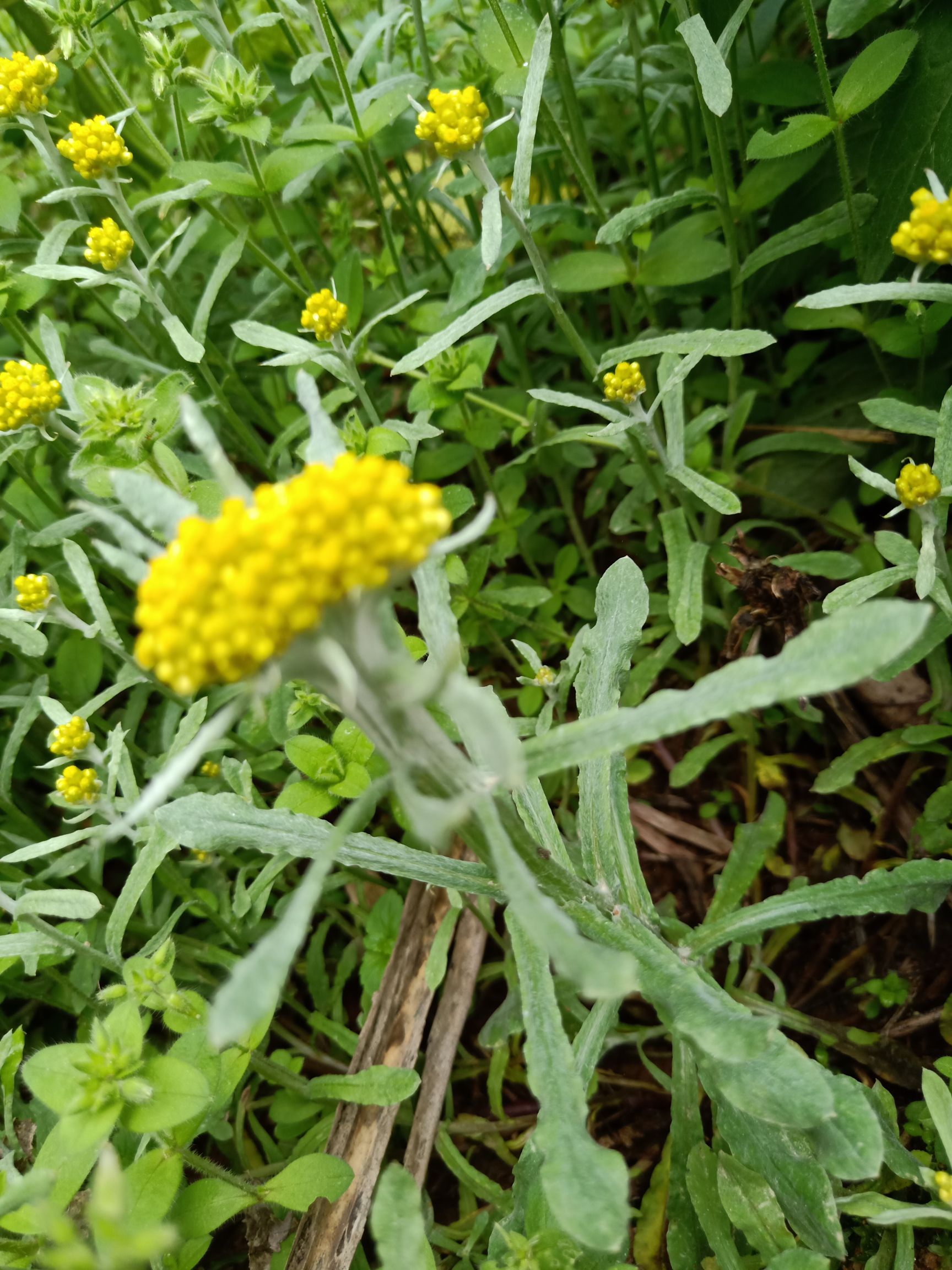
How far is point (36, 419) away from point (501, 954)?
1.76 meters

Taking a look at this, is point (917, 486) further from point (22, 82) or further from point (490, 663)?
point (22, 82)

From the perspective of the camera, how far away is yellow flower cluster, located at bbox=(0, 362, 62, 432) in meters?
2.19

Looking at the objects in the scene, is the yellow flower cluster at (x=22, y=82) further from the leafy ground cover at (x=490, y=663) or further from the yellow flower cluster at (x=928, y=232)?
the yellow flower cluster at (x=928, y=232)

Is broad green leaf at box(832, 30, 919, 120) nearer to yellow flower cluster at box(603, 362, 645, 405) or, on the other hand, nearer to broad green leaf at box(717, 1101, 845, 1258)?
yellow flower cluster at box(603, 362, 645, 405)

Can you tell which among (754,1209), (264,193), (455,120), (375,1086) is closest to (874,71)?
(455,120)

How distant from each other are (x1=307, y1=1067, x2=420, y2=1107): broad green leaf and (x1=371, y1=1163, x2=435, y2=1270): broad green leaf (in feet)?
1.60

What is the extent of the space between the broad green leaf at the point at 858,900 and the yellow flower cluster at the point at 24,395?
6.15ft

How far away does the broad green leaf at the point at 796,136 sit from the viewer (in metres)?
2.02

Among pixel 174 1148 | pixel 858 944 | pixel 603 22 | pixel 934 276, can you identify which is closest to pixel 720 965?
pixel 858 944

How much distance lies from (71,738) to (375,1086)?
3.34 feet

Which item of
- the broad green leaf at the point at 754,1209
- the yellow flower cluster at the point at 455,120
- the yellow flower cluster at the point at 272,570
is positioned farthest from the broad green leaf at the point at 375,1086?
the yellow flower cluster at the point at 455,120

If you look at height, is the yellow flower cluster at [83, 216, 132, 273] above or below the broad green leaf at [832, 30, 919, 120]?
above

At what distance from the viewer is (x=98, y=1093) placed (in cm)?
145

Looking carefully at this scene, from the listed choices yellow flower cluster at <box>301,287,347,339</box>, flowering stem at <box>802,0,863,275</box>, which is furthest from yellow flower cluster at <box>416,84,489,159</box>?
flowering stem at <box>802,0,863,275</box>
